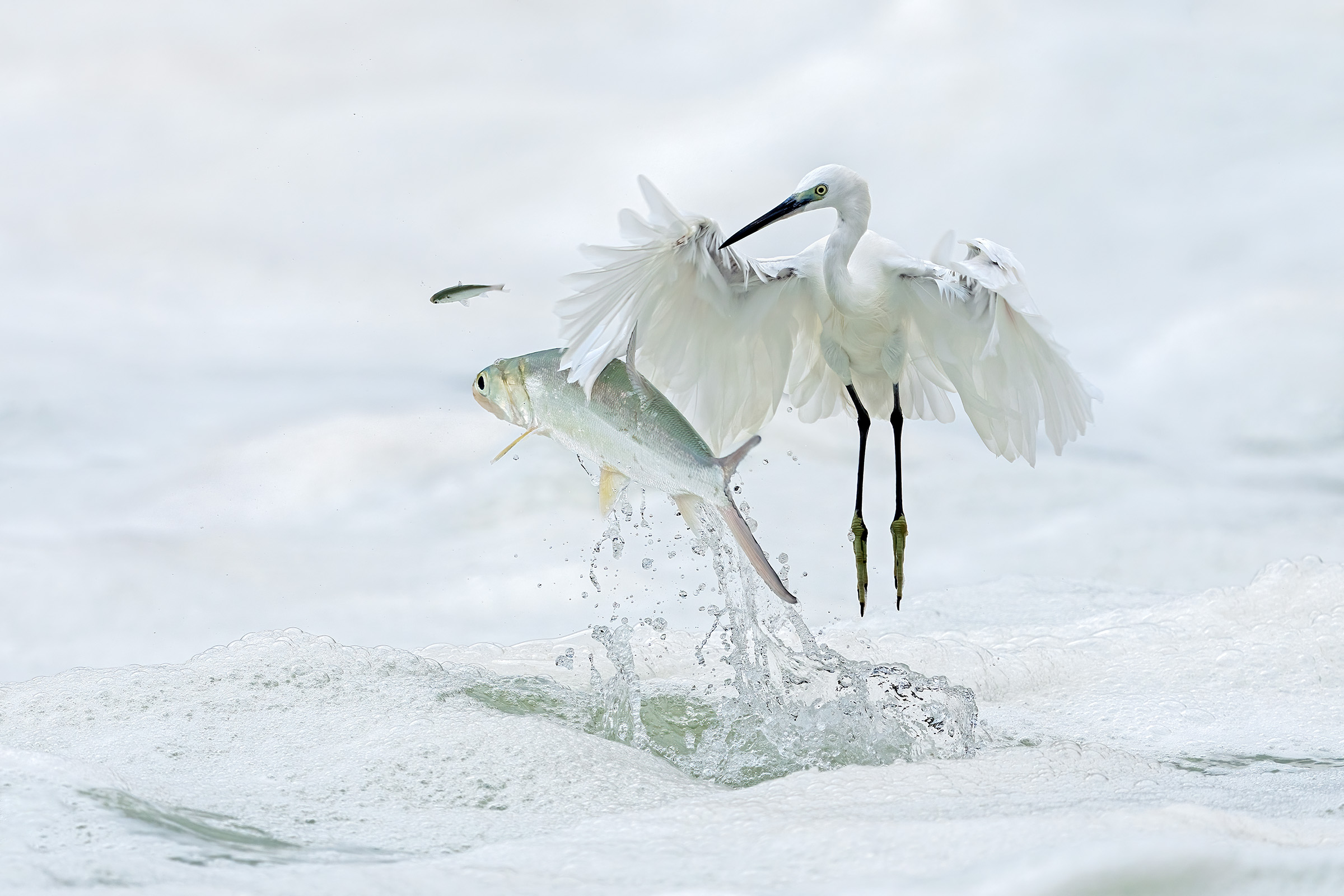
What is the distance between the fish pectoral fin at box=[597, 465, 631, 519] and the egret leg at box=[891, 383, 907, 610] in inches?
65.6

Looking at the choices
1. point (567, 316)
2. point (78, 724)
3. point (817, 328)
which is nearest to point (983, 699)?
point (817, 328)

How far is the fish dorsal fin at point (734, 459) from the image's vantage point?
98.1 inches

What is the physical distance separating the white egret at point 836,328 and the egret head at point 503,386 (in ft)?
1.13

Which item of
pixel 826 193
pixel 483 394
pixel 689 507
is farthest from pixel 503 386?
pixel 826 193

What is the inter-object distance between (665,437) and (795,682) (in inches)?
46.2

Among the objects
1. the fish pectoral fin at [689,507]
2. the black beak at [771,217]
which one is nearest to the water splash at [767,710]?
the fish pectoral fin at [689,507]

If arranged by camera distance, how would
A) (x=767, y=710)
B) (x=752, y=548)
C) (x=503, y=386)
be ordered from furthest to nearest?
(x=767, y=710) < (x=503, y=386) < (x=752, y=548)

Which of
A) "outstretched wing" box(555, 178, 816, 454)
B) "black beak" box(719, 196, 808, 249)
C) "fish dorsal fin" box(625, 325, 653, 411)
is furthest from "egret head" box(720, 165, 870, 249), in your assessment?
"fish dorsal fin" box(625, 325, 653, 411)

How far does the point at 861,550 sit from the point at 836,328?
77 cm

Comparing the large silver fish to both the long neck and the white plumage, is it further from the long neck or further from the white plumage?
the long neck

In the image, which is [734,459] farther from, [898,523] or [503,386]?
[898,523]

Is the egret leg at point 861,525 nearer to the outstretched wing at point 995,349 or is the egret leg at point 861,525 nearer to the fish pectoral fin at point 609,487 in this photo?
the outstretched wing at point 995,349

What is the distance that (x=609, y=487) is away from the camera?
264 centimetres

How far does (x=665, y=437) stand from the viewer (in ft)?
8.21
